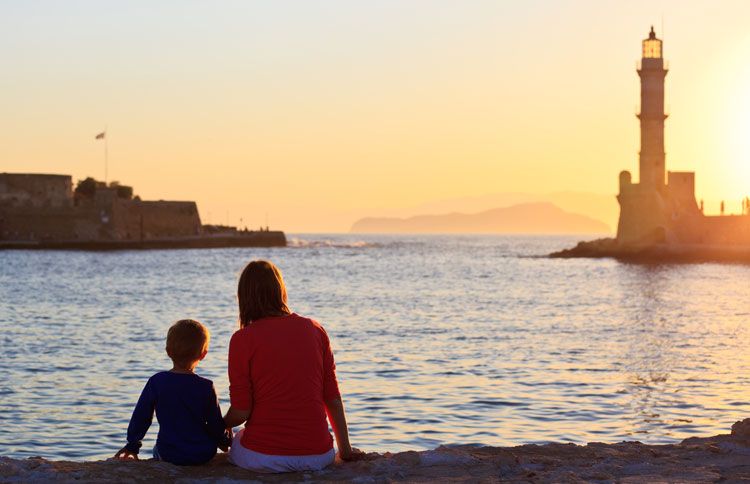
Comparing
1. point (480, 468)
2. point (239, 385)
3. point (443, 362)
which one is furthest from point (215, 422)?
point (443, 362)

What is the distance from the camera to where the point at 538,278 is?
164ft

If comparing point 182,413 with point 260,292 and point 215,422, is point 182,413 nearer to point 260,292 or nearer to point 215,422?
point 215,422

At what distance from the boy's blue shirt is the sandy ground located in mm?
101

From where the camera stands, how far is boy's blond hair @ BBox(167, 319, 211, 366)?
5.51 m

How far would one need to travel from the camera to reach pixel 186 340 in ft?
18.1

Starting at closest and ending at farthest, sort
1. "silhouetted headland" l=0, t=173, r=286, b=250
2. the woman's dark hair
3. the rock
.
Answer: the woman's dark hair < the rock < "silhouetted headland" l=0, t=173, r=286, b=250

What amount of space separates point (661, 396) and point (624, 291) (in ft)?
89.4

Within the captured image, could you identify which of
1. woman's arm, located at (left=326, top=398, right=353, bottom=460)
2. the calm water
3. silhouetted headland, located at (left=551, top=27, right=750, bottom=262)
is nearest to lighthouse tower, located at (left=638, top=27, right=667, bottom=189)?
silhouetted headland, located at (left=551, top=27, right=750, bottom=262)

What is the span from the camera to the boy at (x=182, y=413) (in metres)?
5.66

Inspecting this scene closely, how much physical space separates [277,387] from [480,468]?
3.84 feet

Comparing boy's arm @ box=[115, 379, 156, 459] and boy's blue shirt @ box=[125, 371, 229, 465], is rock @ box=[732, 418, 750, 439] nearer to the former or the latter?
boy's blue shirt @ box=[125, 371, 229, 465]

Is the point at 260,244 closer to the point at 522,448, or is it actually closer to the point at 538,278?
the point at 538,278

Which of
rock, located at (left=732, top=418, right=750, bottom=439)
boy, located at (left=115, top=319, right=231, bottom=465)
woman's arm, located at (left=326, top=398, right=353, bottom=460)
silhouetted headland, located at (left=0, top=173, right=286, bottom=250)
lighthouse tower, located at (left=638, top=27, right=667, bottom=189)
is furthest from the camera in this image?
silhouetted headland, located at (left=0, top=173, right=286, bottom=250)

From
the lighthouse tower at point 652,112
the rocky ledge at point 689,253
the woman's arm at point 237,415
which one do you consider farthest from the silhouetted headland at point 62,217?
the woman's arm at point 237,415
